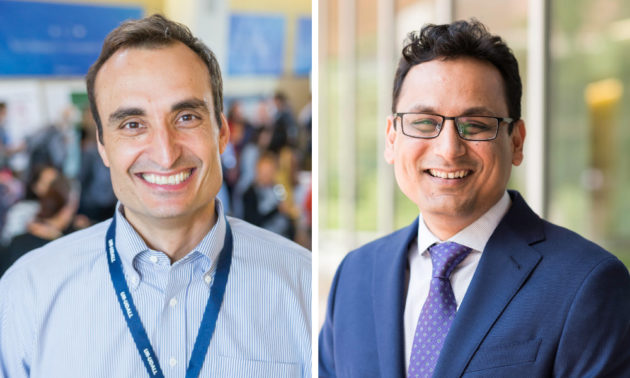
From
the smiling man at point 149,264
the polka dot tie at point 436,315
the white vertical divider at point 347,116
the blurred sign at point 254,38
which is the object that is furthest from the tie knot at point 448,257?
the white vertical divider at point 347,116

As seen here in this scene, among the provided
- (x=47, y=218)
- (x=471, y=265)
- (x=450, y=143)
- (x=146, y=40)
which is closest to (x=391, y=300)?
(x=471, y=265)

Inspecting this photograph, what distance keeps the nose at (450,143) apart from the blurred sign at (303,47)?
1.70m

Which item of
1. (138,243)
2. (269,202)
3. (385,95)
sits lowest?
(269,202)

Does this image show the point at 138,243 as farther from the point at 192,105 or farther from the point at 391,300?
the point at 391,300

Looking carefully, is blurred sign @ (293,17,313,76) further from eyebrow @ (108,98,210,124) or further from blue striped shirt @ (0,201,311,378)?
blue striped shirt @ (0,201,311,378)

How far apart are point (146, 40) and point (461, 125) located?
0.83 m

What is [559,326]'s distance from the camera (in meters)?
1.50

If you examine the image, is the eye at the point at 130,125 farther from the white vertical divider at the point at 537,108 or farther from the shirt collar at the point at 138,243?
the white vertical divider at the point at 537,108

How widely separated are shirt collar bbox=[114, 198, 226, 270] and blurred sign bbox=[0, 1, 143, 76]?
1.33 feet

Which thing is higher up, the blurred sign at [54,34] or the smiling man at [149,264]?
the blurred sign at [54,34]

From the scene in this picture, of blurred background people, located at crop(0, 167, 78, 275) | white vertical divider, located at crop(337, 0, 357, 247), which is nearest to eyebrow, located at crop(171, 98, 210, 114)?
blurred background people, located at crop(0, 167, 78, 275)

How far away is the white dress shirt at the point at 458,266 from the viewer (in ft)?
5.49

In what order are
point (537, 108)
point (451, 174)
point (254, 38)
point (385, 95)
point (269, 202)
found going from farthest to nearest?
point (385, 95) < point (537, 108) < point (269, 202) < point (254, 38) < point (451, 174)

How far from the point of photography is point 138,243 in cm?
150
